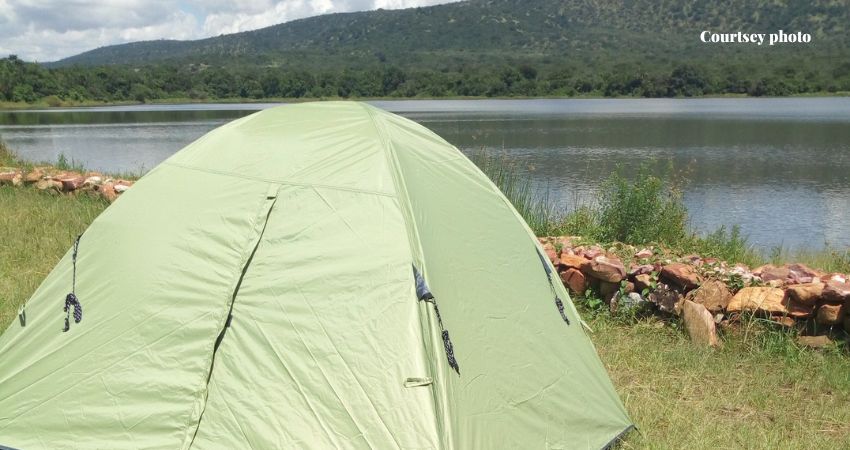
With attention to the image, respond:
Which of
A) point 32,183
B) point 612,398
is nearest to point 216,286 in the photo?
point 612,398

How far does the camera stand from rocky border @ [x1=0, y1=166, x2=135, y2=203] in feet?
31.7

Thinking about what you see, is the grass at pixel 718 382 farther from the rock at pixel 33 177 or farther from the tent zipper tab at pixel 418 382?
the rock at pixel 33 177

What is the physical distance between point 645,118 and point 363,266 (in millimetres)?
36545

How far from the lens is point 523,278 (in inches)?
152

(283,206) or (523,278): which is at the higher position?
(283,206)

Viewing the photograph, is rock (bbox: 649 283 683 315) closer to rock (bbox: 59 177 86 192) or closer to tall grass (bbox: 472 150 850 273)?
tall grass (bbox: 472 150 850 273)

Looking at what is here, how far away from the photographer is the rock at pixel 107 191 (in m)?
9.44

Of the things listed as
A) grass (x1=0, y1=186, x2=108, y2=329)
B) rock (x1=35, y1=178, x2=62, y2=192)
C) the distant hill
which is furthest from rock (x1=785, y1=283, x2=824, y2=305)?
the distant hill

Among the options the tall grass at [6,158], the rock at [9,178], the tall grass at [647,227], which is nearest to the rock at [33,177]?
the rock at [9,178]

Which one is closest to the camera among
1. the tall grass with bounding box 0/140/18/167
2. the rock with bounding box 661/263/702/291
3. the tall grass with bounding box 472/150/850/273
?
the rock with bounding box 661/263/702/291

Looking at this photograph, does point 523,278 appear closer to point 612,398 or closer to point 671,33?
point 612,398

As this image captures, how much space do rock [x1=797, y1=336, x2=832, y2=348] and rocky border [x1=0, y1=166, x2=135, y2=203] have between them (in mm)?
7995

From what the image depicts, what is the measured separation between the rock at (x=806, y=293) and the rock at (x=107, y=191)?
26.4 ft

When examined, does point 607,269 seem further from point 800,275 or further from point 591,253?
point 800,275
